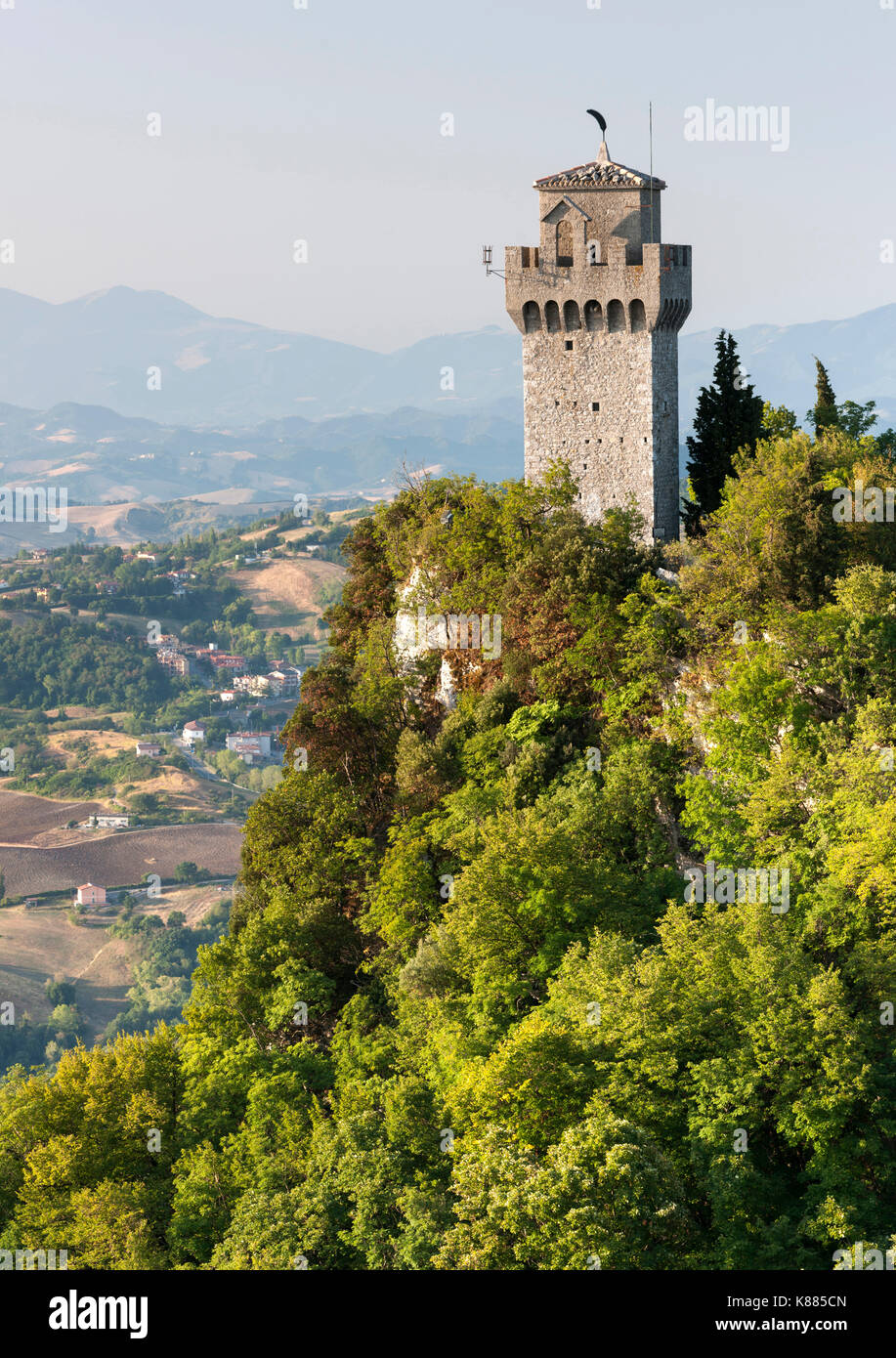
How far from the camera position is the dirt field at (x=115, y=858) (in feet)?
587

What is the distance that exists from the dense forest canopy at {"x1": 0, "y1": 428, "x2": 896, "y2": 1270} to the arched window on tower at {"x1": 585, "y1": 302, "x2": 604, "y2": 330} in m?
4.69

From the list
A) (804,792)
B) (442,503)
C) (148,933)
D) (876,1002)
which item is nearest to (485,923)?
(804,792)

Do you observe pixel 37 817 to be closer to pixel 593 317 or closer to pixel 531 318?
pixel 531 318

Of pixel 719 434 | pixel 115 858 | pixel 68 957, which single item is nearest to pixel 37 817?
pixel 115 858

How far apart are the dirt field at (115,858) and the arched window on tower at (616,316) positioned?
142 meters

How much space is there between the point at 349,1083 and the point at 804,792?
12.3 metres

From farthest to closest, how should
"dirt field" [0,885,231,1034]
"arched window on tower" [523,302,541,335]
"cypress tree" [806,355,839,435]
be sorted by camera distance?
1. "dirt field" [0,885,231,1034]
2. "cypress tree" [806,355,839,435]
3. "arched window on tower" [523,302,541,335]

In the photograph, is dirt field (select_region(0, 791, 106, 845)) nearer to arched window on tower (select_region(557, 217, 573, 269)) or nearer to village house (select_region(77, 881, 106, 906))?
village house (select_region(77, 881, 106, 906))

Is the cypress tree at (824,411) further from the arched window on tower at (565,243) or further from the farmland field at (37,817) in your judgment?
the farmland field at (37,817)

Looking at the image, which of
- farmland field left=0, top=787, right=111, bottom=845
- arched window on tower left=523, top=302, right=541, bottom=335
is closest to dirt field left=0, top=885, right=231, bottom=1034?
farmland field left=0, top=787, right=111, bottom=845

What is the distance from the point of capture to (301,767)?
4534 cm

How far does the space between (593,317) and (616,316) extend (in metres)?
0.73

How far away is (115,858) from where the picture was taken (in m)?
184

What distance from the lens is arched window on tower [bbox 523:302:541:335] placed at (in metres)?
44.9
